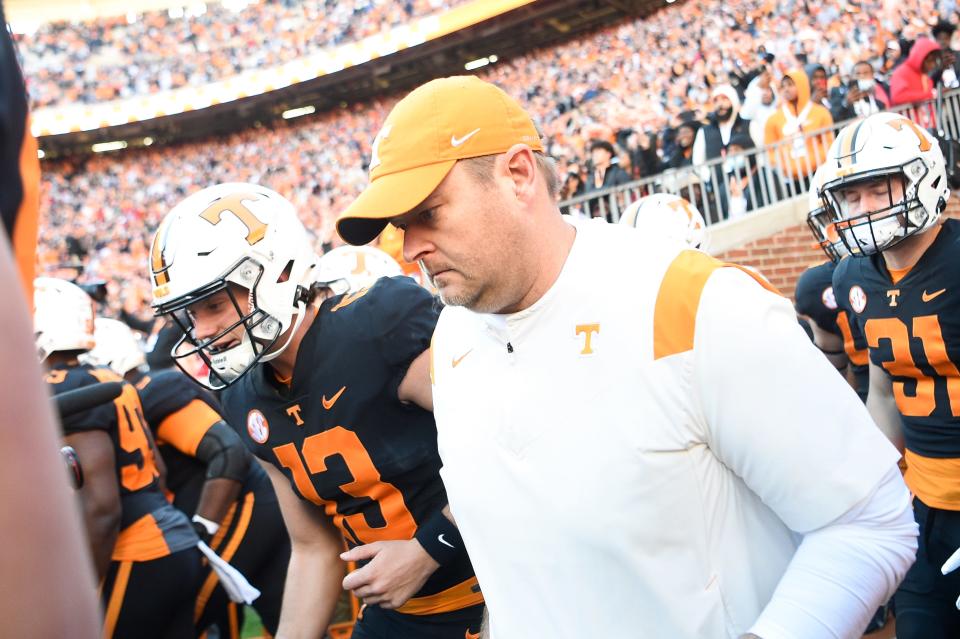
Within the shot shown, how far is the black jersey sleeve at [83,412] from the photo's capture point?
3.27 metres

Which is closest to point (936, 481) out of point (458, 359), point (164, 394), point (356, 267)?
point (458, 359)

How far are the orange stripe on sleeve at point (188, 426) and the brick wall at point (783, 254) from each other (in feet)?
23.9

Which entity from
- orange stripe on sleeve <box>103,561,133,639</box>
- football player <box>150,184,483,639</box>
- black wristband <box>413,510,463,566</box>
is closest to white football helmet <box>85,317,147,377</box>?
orange stripe on sleeve <box>103,561,133,639</box>

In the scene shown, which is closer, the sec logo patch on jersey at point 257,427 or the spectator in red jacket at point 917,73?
the sec logo patch on jersey at point 257,427

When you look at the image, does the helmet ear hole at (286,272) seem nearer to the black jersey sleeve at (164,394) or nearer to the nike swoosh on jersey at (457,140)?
the nike swoosh on jersey at (457,140)

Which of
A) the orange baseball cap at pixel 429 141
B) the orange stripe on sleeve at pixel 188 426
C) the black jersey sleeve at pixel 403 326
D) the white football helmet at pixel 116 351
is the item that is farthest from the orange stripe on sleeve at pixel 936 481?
the white football helmet at pixel 116 351

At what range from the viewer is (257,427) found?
8.73ft

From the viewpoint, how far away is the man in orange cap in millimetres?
1424

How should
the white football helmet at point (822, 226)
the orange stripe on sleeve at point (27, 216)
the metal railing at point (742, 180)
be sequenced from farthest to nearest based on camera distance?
the metal railing at point (742, 180) < the white football helmet at point (822, 226) < the orange stripe on sleeve at point (27, 216)

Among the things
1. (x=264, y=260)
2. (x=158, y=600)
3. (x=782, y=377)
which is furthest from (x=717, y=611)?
(x=158, y=600)

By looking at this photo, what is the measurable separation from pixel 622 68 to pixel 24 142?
17273 millimetres

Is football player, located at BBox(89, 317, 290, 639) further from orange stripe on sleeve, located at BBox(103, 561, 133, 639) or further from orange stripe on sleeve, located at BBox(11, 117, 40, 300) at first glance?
orange stripe on sleeve, located at BBox(11, 117, 40, 300)

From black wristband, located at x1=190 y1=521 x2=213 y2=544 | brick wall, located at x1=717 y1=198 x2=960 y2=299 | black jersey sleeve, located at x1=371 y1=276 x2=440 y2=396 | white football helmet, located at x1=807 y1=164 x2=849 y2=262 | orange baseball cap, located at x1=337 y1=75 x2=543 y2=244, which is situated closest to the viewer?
orange baseball cap, located at x1=337 y1=75 x2=543 y2=244

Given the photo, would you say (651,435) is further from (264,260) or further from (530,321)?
(264,260)
